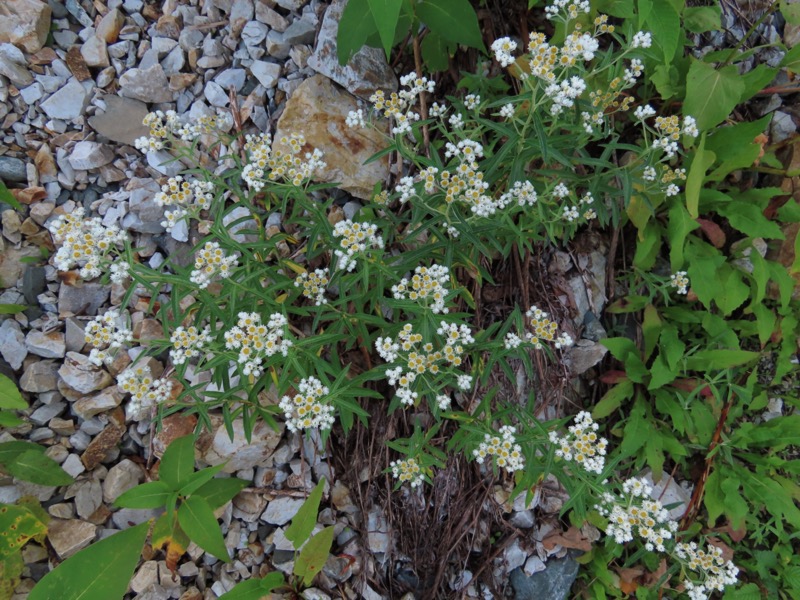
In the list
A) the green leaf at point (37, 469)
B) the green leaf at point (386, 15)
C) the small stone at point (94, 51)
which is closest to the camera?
Answer: the green leaf at point (386, 15)

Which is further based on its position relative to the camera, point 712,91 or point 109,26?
point 109,26

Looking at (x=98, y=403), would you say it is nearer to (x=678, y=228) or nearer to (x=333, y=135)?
(x=333, y=135)

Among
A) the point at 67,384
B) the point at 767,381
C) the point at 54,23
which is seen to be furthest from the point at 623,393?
the point at 54,23

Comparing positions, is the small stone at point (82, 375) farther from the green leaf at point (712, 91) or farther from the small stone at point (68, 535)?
the green leaf at point (712, 91)

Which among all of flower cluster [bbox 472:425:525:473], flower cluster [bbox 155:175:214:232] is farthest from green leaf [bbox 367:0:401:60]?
flower cluster [bbox 472:425:525:473]

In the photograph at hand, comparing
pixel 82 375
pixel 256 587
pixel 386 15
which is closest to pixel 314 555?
pixel 256 587

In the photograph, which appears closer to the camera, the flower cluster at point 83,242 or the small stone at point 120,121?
the flower cluster at point 83,242

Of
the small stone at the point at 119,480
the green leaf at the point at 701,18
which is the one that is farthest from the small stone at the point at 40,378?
the green leaf at the point at 701,18

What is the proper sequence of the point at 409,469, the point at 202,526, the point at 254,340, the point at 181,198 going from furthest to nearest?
1. the point at 202,526
2. the point at 409,469
3. the point at 181,198
4. the point at 254,340
